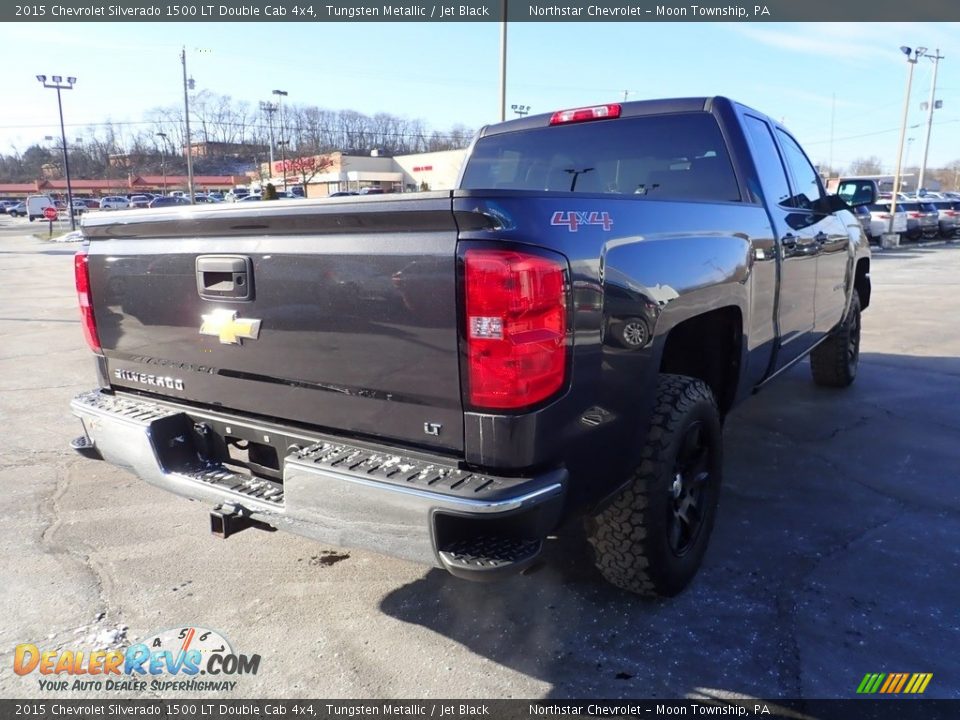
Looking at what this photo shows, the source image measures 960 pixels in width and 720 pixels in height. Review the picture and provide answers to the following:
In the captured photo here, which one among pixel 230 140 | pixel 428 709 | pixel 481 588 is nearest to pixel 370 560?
pixel 481 588

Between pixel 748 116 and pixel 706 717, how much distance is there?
313 centimetres

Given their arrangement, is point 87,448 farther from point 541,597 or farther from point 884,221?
point 884,221

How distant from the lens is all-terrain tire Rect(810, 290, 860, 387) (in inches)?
241

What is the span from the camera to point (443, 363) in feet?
7.11

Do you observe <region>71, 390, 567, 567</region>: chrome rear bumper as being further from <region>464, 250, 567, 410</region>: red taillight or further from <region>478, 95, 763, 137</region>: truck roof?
<region>478, 95, 763, 137</region>: truck roof

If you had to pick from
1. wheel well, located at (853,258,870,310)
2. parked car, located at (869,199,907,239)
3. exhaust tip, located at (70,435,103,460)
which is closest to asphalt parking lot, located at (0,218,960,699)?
exhaust tip, located at (70,435,103,460)

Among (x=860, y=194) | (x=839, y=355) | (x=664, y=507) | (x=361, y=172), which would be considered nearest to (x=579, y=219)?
(x=664, y=507)

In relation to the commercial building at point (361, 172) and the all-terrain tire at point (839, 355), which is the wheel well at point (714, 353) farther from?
the commercial building at point (361, 172)

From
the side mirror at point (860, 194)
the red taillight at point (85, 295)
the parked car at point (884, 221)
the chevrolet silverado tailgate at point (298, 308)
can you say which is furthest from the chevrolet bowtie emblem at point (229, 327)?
the parked car at point (884, 221)

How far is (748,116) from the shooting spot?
4.03 metres

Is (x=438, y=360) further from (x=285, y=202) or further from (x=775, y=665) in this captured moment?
(x=775, y=665)

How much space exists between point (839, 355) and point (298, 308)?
17.2 feet

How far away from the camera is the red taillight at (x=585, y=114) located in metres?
4.06

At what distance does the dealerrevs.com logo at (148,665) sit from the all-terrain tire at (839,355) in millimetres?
5233
